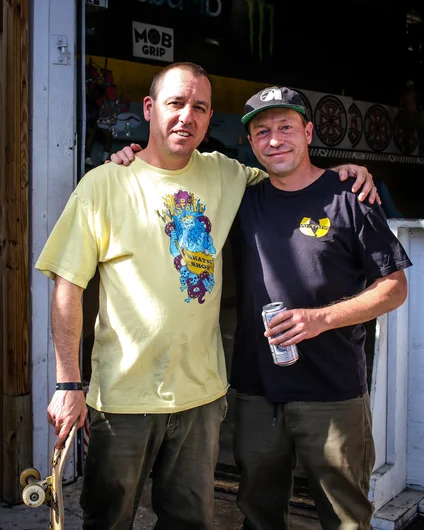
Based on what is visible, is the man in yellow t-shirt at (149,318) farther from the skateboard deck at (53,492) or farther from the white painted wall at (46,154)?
the white painted wall at (46,154)

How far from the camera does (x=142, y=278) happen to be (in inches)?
111

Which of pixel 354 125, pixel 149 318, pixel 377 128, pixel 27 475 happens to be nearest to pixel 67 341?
pixel 149 318

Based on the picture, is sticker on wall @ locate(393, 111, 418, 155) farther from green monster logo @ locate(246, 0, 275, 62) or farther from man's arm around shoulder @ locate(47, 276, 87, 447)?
man's arm around shoulder @ locate(47, 276, 87, 447)

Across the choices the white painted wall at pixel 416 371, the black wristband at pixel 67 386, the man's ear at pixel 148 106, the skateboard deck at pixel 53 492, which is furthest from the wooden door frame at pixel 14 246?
the white painted wall at pixel 416 371

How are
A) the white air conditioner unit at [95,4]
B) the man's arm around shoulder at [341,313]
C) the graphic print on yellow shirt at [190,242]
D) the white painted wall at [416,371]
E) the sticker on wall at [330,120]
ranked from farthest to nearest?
the sticker on wall at [330,120]
the white air conditioner unit at [95,4]
the white painted wall at [416,371]
the graphic print on yellow shirt at [190,242]
the man's arm around shoulder at [341,313]

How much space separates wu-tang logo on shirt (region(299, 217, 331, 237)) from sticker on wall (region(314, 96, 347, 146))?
8132 millimetres

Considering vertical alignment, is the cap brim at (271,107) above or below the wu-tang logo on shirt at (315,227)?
above

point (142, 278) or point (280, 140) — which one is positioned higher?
point (280, 140)

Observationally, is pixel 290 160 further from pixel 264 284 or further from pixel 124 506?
pixel 124 506

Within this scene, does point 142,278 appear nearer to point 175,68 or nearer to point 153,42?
point 175,68

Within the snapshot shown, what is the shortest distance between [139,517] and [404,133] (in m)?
10.5

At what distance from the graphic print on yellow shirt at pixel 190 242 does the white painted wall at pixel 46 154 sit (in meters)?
1.35

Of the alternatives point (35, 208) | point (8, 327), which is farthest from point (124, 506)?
point (35, 208)

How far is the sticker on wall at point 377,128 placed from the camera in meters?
12.0
